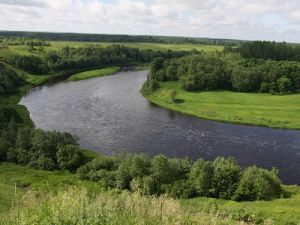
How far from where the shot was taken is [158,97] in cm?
10231

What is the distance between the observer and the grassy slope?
16656 mm

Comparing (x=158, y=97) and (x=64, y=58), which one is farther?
(x=64, y=58)

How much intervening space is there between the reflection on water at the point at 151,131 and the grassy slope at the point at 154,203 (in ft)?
36.6

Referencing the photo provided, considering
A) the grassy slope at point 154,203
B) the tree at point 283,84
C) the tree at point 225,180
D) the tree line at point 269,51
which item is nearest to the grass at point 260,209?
the grassy slope at point 154,203

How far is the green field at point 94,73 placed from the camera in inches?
5155

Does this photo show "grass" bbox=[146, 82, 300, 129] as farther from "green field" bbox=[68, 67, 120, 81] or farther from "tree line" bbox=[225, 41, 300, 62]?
"tree line" bbox=[225, 41, 300, 62]

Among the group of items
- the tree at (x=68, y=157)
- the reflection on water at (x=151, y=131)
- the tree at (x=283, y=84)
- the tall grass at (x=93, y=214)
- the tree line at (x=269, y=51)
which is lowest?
the reflection on water at (x=151, y=131)

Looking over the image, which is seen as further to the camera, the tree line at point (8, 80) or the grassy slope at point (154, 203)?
the tree line at point (8, 80)

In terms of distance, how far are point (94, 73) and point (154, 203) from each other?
5060 inches

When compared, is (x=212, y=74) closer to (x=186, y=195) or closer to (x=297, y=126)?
(x=297, y=126)

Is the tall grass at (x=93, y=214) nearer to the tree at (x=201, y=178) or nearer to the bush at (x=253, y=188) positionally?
the tree at (x=201, y=178)

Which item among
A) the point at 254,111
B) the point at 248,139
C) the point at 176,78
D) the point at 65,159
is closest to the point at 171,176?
the point at 65,159

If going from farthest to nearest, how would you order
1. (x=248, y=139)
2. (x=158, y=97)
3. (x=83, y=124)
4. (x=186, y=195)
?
1. (x=158, y=97)
2. (x=83, y=124)
3. (x=248, y=139)
4. (x=186, y=195)

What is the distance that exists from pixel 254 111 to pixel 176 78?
41732 millimetres
